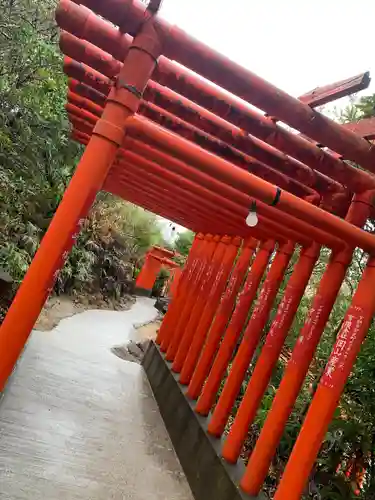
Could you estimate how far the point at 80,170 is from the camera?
7.28 feet

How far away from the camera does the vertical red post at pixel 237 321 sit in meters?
4.80

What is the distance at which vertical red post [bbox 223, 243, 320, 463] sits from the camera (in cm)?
378

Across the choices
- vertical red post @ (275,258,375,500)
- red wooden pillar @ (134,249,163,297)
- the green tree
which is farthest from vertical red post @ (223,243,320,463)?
the green tree

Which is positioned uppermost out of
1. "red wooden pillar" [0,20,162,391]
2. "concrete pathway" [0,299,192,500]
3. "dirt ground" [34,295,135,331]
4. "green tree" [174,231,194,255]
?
"green tree" [174,231,194,255]

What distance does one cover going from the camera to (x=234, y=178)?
2.38 m

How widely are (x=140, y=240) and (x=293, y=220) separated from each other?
16.5 meters

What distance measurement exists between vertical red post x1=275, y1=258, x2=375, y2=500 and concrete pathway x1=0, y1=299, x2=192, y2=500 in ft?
5.51

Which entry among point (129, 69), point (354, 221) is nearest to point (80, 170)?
point (129, 69)

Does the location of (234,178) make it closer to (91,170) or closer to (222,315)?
(91,170)

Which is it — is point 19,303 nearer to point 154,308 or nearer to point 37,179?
point 37,179

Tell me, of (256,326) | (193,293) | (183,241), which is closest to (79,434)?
(256,326)

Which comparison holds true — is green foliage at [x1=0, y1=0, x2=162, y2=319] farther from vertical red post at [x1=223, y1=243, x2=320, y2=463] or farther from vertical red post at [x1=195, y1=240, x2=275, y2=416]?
vertical red post at [x1=223, y1=243, x2=320, y2=463]

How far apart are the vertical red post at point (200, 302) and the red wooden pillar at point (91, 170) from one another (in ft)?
13.9

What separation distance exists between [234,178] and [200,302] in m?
4.39
